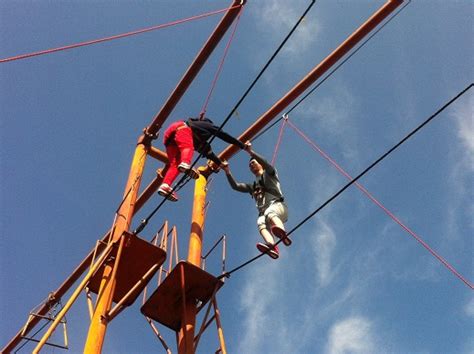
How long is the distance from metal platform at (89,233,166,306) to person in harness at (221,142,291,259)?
1534 millimetres

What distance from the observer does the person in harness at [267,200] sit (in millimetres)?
7359

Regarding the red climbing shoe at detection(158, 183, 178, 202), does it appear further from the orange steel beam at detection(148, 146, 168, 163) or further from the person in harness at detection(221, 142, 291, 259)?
the orange steel beam at detection(148, 146, 168, 163)

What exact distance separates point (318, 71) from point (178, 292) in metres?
4.40

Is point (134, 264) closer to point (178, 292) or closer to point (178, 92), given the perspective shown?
point (178, 292)

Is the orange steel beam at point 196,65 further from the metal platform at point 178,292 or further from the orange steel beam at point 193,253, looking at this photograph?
the metal platform at point 178,292

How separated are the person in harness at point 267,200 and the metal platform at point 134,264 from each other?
1534 millimetres

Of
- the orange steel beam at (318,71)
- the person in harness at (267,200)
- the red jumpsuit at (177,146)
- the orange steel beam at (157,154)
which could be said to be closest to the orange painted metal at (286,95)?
the orange steel beam at (318,71)

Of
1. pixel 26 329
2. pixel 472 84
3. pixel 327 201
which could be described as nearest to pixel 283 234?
pixel 327 201

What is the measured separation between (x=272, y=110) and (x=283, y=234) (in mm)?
3265

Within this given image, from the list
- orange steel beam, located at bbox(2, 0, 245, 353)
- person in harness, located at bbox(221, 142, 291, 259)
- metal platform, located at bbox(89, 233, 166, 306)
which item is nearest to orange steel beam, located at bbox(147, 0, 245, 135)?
orange steel beam, located at bbox(2, 0, 245, 353)

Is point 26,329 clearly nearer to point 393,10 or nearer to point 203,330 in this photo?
point 203,330

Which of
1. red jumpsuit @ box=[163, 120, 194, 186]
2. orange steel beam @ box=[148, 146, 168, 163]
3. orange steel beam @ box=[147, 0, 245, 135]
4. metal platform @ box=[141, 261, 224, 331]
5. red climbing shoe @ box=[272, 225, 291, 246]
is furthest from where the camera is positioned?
orange steel beam @ box=[148, 146, 168, 163]

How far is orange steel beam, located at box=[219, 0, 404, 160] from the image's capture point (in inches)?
311

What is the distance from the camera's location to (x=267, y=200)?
797cm
